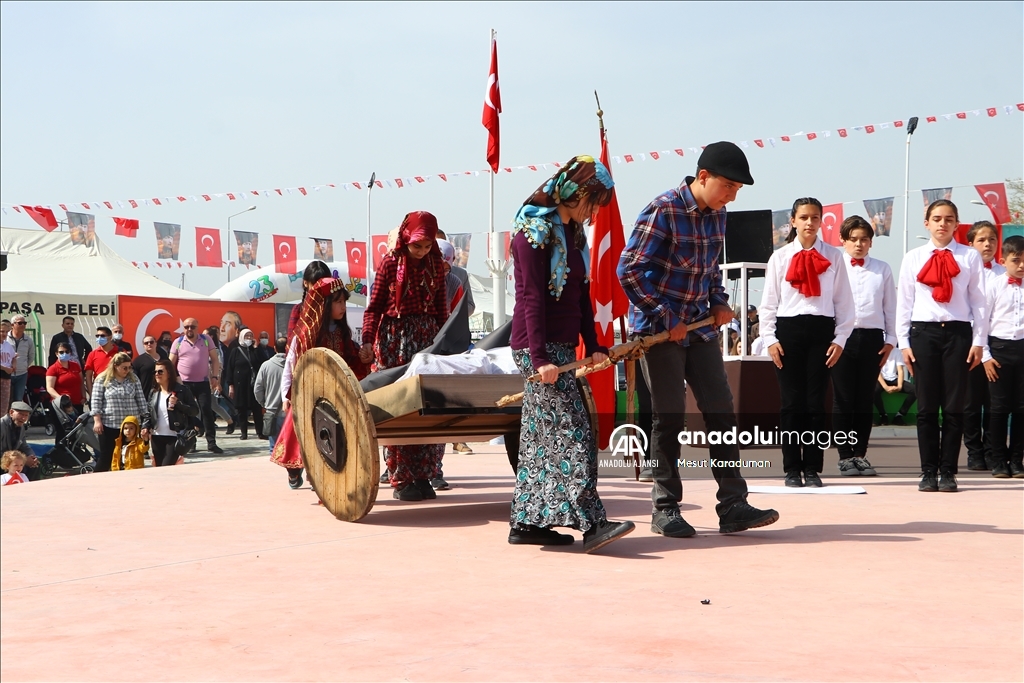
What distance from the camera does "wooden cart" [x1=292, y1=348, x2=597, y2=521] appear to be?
5.23 m

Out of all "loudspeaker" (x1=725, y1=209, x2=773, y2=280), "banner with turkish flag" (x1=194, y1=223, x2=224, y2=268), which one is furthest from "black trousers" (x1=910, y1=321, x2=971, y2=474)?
"banner with turkish flag" (x1=194, y1=223, x2=224, y2=268)

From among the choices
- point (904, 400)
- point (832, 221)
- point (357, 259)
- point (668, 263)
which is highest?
point (832, 221)

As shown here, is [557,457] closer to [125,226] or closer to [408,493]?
[408,493]

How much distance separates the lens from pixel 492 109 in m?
12.1

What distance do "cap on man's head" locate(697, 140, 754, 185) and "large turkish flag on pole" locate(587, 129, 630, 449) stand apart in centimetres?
378

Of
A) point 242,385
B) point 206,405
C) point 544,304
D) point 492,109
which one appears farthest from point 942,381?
point 242,385

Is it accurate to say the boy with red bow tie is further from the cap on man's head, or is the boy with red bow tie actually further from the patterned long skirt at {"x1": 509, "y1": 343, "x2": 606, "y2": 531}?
the patterned long skirt at {"x1": 509, "y1": 343, "x2": 606, "y2": 531}

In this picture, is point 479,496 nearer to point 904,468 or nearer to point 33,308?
point 904,468

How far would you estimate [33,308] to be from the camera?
1814cm

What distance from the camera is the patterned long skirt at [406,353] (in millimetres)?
6691

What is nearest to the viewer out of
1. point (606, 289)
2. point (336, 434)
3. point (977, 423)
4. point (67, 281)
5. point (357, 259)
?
point (336, 434)

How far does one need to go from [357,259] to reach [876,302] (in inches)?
1007

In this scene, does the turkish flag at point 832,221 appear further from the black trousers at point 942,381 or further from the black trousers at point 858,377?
the black trousers at point 942,381

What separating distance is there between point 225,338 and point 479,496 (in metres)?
11.6
